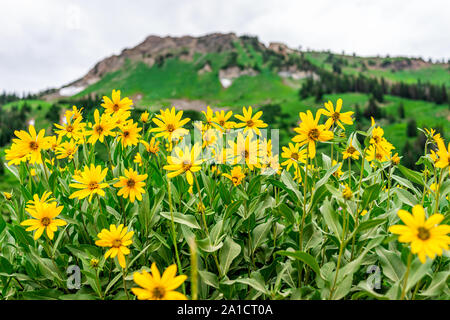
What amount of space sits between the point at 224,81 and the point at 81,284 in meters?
158

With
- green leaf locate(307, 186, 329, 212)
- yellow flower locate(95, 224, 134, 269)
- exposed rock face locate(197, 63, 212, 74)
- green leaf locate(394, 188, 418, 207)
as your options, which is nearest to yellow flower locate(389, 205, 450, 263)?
green leaf locate(307, 186, 329, 212)

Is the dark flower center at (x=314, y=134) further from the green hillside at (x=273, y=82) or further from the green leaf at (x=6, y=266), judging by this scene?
the green hillside at (x=273, y=82)

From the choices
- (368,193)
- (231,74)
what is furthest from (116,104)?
(231,74)

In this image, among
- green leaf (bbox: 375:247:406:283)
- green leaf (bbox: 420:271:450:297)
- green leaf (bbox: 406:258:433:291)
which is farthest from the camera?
green leaf (bbox: 375:247:406:283)

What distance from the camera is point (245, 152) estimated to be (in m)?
2.06

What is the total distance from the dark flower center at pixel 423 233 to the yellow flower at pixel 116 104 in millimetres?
1888

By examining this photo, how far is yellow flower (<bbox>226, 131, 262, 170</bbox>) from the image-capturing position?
2.00 meters

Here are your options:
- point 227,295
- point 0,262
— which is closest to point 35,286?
point 0,262

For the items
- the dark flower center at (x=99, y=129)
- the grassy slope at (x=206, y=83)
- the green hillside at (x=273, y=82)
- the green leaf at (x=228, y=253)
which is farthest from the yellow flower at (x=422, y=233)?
the grassy slope at (x=206, y=83)

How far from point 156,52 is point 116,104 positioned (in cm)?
20419

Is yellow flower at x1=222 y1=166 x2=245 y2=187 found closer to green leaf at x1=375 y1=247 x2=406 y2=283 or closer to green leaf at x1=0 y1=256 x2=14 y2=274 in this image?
green leaf at x1=375 y1=247 x2=406 y2=283

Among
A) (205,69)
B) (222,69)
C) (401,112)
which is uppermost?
(205,69)

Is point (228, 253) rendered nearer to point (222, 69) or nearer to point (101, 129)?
point (101, 129)

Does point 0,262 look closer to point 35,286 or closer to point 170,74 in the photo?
point 35,286
